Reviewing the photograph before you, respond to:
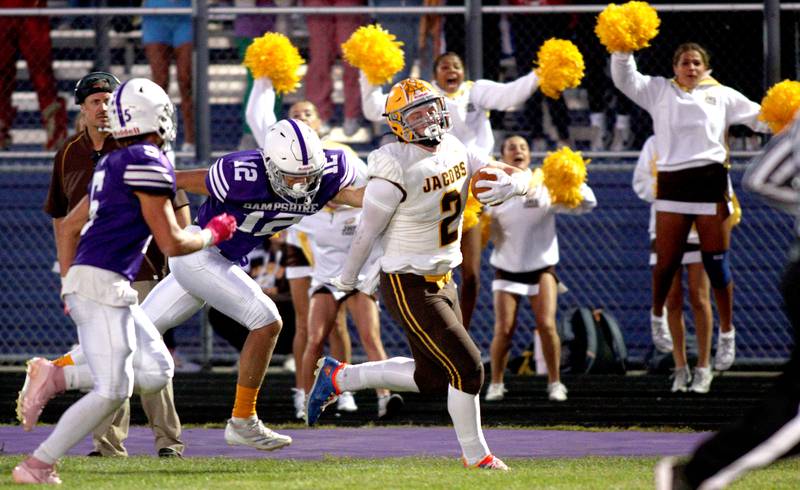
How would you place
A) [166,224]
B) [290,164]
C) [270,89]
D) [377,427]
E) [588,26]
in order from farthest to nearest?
[588,26], [270,89], [377,427], [290,164], [166,224]

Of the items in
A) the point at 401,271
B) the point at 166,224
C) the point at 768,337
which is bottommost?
the point at 768,337

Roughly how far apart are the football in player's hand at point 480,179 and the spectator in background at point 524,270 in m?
3.39

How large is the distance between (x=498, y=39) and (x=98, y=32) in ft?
11.5

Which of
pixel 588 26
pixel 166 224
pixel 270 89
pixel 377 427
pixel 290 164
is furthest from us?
pixel 588 26

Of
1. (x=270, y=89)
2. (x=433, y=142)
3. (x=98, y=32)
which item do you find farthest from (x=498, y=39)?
(x=433, y=142)

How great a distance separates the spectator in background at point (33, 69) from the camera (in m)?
12.9

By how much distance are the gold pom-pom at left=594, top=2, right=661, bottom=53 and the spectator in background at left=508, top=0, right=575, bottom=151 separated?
6.80 ft

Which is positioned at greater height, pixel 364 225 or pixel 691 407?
pixel 364 225

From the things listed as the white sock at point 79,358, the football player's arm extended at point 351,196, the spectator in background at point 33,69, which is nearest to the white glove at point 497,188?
the football player's arm extended at point 351,196

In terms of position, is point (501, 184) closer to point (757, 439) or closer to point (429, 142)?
point (429, 142)

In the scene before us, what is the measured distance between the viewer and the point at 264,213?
7250 millimetres

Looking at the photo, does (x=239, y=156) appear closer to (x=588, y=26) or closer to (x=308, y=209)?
(x=308, y=209)

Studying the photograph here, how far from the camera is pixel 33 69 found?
13.3m

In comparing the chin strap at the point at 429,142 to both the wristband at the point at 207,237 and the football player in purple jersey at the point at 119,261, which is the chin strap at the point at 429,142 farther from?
the wristband at the point at 207,237
